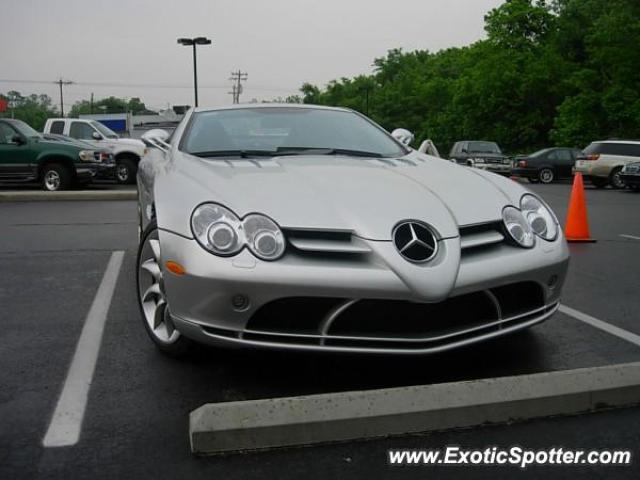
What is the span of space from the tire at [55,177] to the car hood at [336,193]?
1234 cm

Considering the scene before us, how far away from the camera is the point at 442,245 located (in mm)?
3182

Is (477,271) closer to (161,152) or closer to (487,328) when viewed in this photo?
(487,328)

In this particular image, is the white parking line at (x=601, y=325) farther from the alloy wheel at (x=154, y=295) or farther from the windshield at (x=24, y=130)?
the windshield at (x=24, y=130)

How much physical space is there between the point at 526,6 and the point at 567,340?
49.1 m

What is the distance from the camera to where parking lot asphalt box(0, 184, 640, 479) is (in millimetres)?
2535

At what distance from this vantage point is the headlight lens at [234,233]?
3.10 metres

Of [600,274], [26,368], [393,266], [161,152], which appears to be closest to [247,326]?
[393,266]

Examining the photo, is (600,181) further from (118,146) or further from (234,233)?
(234,233)

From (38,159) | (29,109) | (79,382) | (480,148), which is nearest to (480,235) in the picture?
(79,382)

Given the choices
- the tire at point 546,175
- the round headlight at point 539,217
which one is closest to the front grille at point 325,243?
the round headlight at point 539,217

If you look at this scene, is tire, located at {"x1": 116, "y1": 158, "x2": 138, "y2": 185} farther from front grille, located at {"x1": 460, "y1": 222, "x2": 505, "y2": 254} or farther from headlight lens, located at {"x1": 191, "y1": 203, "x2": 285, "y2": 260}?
front grille, located at {"x1": 460, "y1": 222, "x2": 505, "y2": 254}

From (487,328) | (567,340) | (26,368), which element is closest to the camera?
(487,328)

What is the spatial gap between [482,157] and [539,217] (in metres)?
27.6

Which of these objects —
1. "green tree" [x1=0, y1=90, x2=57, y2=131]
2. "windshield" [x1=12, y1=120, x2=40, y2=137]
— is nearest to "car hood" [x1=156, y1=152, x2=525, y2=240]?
"windshield" [x1=12, y1=120, x2=40, y2=137]
